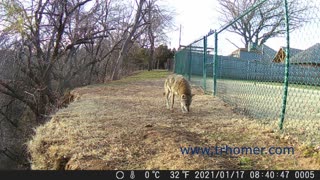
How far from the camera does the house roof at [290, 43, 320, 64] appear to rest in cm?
505

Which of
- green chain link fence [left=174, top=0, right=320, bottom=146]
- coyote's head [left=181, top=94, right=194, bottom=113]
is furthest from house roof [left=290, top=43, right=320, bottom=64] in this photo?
coyote's head [left=181, top=94, right=194, bottom=113]

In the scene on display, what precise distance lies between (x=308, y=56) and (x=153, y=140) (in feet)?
8.43

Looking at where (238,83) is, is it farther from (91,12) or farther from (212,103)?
(91,12)

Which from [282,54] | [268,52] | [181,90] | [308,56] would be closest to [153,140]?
[308,56]

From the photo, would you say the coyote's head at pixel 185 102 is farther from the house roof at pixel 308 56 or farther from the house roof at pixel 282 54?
the house roof at pixel 308 56

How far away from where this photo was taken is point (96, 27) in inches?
860

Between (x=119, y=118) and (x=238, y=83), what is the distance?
3641mm

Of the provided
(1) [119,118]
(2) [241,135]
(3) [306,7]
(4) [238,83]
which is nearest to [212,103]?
(4) [238,83]

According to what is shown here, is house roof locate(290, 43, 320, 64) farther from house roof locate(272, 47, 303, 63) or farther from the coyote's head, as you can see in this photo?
the coyote's head

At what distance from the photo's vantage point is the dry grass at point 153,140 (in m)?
4.43

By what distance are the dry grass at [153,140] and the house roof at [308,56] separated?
1.16 meters

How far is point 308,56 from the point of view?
535cm

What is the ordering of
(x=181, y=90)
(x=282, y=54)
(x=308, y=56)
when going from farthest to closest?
(x=181, y=90) < (x=282, y=54) < (x=308, y=56)

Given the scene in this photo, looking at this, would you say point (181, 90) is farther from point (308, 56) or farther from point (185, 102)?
point (308, 56)
